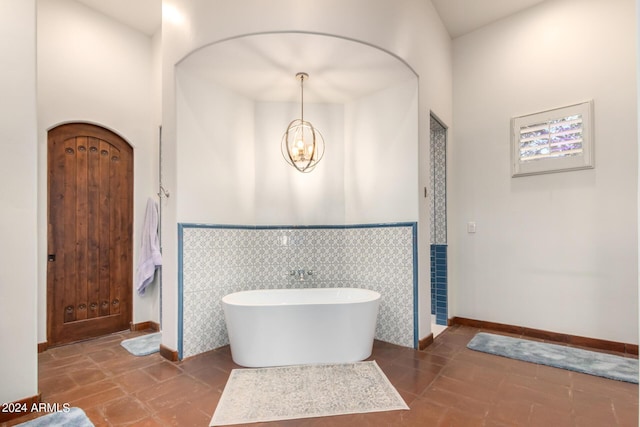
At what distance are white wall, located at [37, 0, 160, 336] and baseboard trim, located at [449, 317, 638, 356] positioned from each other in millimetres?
3720

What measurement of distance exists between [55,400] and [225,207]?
1940mm

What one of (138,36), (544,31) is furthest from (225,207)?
(544,31)

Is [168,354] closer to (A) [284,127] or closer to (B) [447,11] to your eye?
(A) [284,127]

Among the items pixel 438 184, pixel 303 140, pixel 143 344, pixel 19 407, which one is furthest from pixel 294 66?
pixel 19 407

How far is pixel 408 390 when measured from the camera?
2.38 meters

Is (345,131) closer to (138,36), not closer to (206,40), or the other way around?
(206,40)

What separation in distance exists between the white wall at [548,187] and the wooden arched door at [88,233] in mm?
3864

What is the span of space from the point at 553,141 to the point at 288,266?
3.07m

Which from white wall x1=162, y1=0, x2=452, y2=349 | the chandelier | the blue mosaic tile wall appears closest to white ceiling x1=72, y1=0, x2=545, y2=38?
white wall x1=162, y1=0, x2=452, y2=349

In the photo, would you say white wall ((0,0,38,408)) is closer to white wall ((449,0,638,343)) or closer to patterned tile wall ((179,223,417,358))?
patterned tile wall ((179,223,417,358))

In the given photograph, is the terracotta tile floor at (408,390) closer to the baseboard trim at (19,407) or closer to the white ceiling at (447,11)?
the baseboard trim at (19,407)

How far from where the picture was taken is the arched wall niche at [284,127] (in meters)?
2.95

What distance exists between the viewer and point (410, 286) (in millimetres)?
3256

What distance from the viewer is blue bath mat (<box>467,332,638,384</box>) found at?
2650 mm
